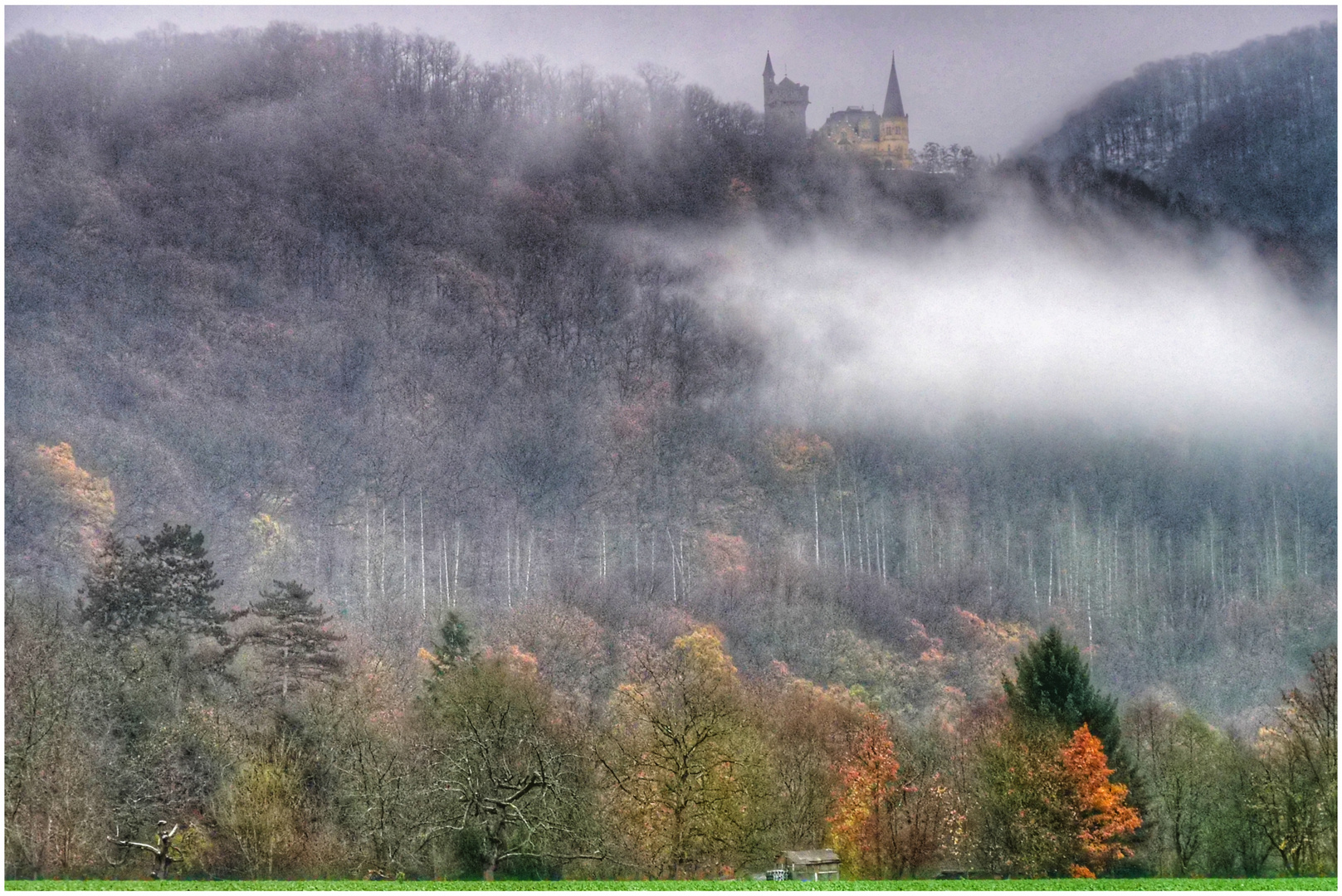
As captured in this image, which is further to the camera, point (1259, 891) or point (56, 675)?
point (56, 675)

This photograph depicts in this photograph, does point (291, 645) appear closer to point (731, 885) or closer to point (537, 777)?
point (537, 777)

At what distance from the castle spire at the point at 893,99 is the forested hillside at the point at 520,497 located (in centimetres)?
1210

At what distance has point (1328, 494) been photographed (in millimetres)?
75312

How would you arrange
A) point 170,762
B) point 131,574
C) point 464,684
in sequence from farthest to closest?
point 131,574 < point 464,684 < point 170,762

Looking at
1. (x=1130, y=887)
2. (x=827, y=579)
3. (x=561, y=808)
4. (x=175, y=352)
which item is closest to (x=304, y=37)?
(x=175, y=352)

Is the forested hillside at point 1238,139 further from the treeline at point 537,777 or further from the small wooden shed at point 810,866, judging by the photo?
the small wooden shed at point 810,866

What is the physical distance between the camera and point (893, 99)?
223 feet

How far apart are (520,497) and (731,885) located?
48391mm

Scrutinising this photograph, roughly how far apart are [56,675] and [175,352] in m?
37.9

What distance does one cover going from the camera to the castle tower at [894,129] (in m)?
66.1

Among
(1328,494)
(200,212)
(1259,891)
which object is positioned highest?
(200,212)

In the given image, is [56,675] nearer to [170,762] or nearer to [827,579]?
[170,762]

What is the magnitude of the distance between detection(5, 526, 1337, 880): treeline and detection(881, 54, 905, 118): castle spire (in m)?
29.6

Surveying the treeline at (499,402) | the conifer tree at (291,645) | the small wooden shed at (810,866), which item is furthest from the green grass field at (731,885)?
the treeline at (499,402)
